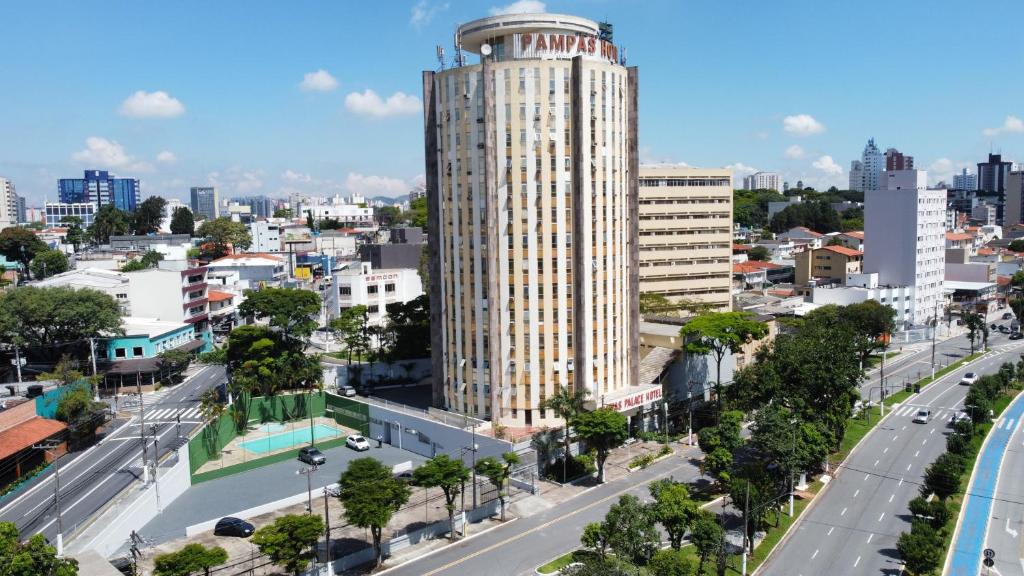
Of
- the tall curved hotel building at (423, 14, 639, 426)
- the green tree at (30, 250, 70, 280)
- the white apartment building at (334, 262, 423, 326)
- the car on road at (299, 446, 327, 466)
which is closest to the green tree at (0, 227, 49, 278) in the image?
the green tree at (30, 250, 70, 280)

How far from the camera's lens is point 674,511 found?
1859 inches

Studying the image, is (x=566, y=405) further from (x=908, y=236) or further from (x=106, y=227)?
(x=106, y=227)

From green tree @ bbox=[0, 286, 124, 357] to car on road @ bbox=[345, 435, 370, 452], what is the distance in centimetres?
3950

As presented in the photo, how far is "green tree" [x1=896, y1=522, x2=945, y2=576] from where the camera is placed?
45781 millimetres

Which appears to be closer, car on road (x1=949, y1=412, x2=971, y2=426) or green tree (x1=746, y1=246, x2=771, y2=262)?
car on road (x1=949, y1=412, x2=971, y2=426)

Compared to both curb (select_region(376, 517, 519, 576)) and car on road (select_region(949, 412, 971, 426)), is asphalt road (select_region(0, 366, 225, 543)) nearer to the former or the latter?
curb (select_region(376, 517, 519, 576))

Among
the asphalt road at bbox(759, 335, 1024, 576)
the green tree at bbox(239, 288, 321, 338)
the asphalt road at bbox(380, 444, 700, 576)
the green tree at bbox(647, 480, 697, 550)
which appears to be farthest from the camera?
the green tree at bbox(239, 288, 321, 338)

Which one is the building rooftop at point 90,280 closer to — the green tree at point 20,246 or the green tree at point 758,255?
the green tree at point 20,246

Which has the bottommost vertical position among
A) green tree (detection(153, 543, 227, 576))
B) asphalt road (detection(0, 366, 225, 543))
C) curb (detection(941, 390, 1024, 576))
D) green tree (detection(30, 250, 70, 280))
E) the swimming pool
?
curb (detection(941, 390, 1024, 576))

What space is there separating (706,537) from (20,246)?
531 feet

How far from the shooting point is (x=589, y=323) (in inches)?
2781

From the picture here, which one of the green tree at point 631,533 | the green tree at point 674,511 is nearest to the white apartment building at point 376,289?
the green tree at point 674,511

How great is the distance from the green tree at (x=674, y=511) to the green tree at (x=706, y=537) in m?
0.92

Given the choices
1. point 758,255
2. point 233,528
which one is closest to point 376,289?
point 233,528
